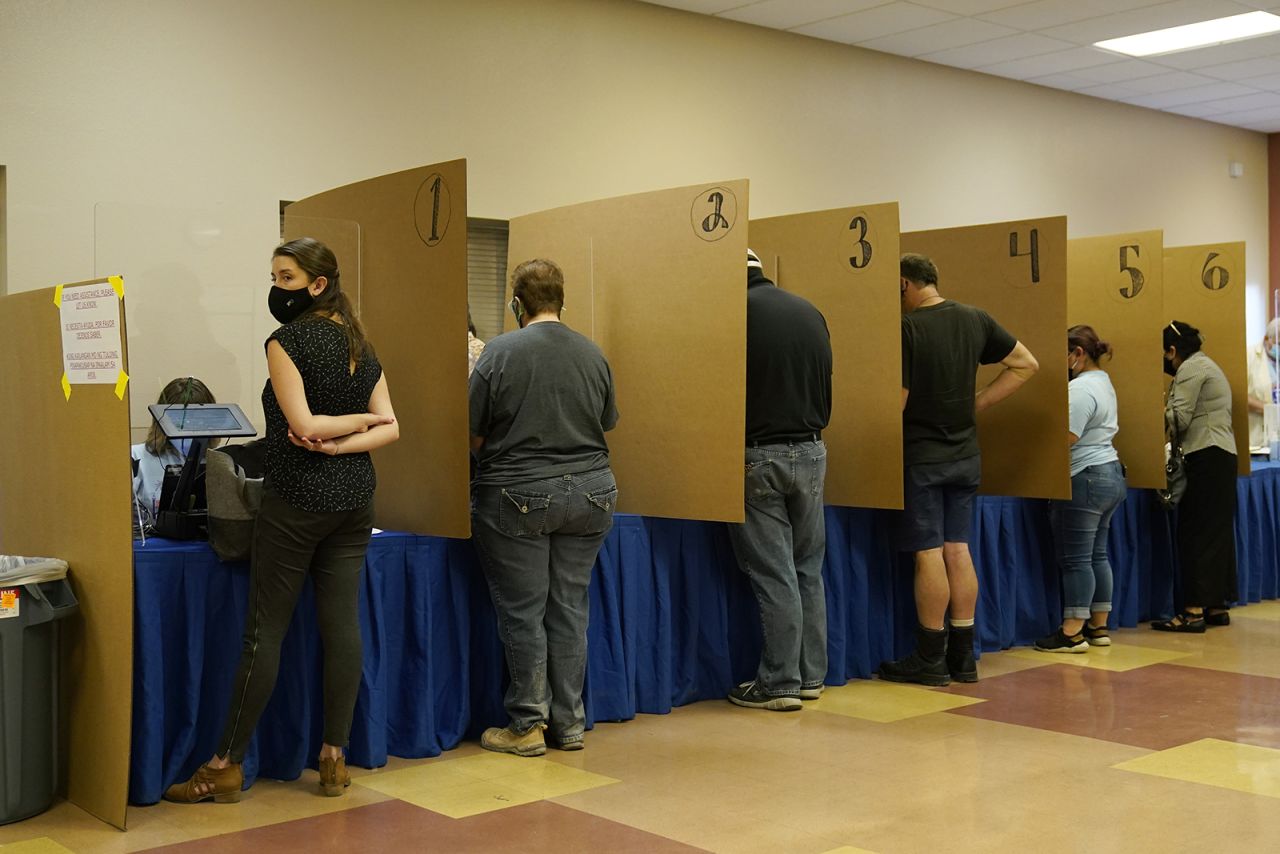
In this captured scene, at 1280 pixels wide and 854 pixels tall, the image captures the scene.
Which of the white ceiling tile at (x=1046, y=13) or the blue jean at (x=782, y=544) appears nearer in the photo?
the blue jean at (x=782, y=544)

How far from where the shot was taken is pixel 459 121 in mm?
5930

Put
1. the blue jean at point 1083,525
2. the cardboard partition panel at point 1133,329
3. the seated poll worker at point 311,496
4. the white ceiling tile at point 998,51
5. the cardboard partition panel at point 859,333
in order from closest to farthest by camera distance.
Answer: the seated poll worker at point 311,496, the cardboard partition panel at point 859,333, the blue jean at point 1083,525, the cardboard partition panel at point 1133,329, the white ceiling tile at point 998,51

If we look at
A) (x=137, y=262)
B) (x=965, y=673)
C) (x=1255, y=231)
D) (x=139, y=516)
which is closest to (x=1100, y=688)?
(x=965, y=673)

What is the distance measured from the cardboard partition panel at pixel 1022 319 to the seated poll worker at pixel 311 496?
2618mm

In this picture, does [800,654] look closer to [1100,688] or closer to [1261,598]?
[1100,688]

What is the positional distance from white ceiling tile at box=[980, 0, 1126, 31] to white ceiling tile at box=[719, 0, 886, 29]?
2.33 feet

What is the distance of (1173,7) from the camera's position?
671 cm

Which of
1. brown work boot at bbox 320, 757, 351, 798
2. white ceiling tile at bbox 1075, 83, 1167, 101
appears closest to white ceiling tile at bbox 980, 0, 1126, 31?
white ceiling tile at bbox 1075, 83, 1167, 101

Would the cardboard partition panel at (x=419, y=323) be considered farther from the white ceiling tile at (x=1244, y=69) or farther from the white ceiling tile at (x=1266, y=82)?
the white ceiling tile at (x=1266, y=82)

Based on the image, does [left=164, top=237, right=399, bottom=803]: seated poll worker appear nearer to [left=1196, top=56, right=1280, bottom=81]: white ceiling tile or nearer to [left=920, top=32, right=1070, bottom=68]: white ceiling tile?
[left=920, top=32, right=1070, bottom=68]: white ceiling tile

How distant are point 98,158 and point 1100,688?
4055 millimetres

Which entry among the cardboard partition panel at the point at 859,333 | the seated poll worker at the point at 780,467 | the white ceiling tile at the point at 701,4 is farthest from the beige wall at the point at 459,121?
the cardboard partition panel at the point at 859,333

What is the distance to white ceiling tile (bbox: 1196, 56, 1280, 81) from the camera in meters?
7.97

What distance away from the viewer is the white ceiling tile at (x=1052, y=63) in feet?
25.2
